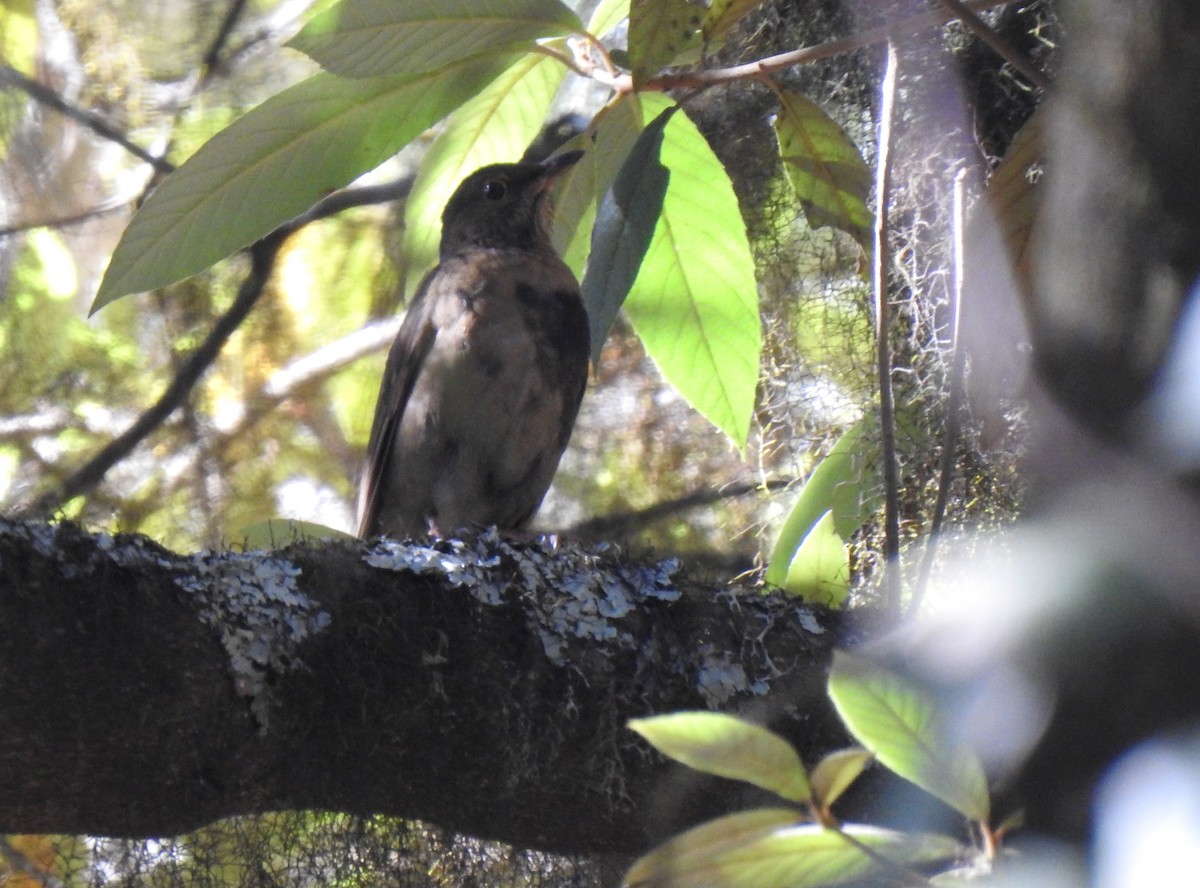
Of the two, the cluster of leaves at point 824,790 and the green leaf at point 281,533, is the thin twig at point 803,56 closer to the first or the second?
the green leaf at point 281,533

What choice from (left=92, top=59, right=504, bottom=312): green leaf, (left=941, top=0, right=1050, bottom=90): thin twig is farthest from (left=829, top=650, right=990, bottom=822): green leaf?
(left=92, top=59, right=504, bottom=312): green leaf

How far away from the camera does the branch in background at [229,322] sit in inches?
150

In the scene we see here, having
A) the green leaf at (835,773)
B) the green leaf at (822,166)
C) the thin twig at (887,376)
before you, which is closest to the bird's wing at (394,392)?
the green leaf at (822,166)

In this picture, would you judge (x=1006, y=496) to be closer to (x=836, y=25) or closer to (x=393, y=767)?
(x=836, y=25)

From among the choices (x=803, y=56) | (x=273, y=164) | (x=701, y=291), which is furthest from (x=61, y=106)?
(x=803, y=56)

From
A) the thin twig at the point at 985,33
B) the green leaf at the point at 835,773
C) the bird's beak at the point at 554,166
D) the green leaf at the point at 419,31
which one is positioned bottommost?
the green leaf at the point at 835,773

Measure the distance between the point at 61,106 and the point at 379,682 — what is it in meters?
2.87

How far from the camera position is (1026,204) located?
6.32 ft

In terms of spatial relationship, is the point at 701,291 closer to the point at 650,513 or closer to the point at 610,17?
the point at 610,17

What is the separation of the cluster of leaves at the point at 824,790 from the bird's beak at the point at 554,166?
2.02 meters

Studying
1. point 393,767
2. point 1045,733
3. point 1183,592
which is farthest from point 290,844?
point 1183,592

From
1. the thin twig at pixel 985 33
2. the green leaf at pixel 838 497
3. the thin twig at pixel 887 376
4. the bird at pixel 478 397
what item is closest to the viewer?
the thin twig at pixel 985 33

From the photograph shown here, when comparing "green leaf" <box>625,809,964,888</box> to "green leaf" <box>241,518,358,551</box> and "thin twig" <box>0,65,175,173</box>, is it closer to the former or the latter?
"green leaf" <box>241,518,358,551</box>

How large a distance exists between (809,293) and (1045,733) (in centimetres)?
261
